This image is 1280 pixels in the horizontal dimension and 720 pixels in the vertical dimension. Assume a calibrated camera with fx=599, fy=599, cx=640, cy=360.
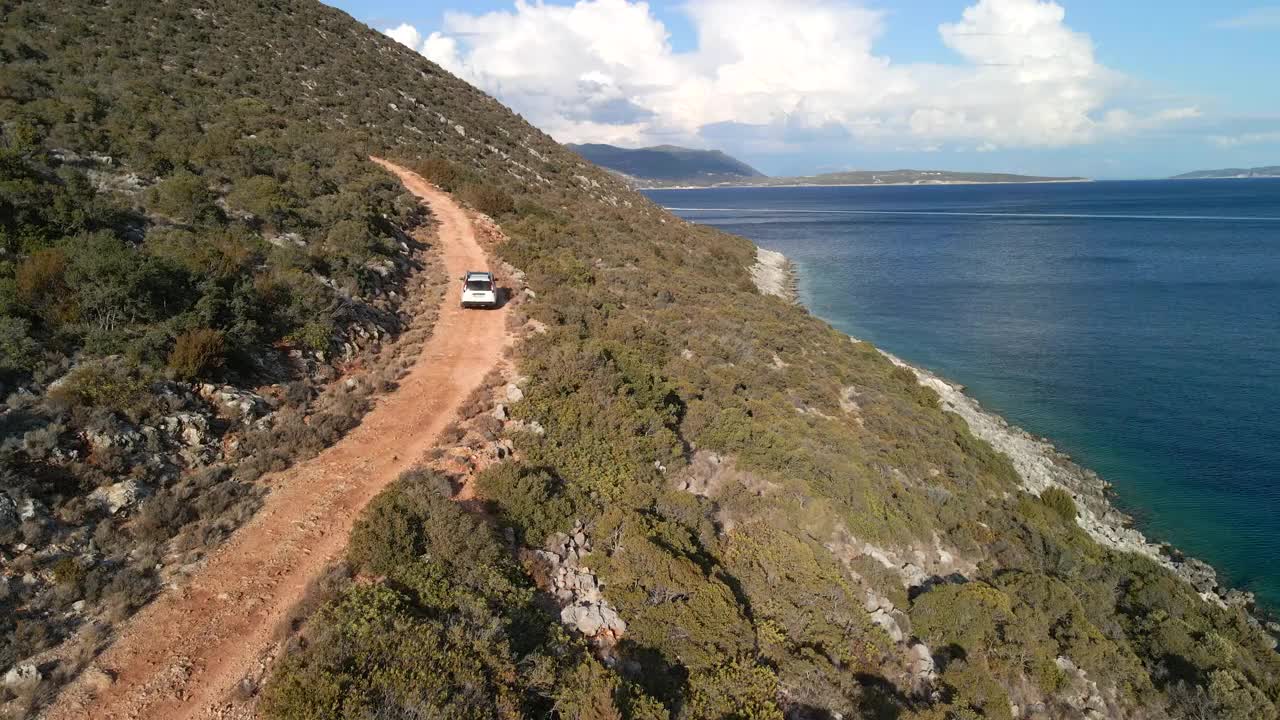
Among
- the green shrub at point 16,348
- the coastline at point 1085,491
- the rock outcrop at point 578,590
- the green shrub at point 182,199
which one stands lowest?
the coastline at point 1085,491

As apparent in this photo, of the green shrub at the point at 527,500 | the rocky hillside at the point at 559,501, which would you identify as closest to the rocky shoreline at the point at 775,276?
the rocky hillside at the point at 559,501

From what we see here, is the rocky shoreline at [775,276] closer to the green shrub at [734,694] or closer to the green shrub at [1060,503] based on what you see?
the green shrub at [1060,503]

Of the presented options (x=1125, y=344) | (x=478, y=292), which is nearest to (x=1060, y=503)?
(x=478, y=292)

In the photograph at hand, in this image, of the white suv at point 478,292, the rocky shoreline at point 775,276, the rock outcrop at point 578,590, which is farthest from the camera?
the rocky shoreline at point 775,276

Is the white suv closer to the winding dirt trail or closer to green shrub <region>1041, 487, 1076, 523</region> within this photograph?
the winding dirt trail

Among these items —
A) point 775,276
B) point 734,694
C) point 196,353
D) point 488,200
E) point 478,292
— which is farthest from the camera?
point 775,276

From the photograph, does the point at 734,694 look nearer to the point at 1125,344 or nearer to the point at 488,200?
the point at 488,200
